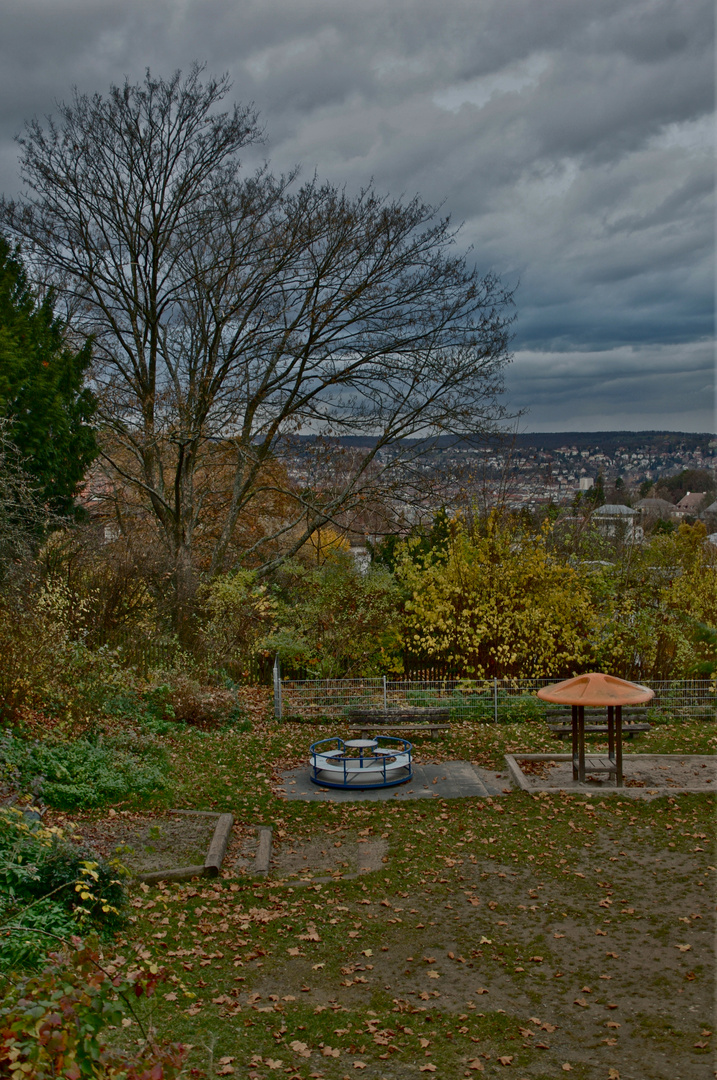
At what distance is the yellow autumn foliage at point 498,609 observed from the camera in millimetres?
16938

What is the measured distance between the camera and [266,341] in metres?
19.2

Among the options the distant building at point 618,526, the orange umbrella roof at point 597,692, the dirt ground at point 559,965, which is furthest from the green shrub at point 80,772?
the distant building at point 618,526

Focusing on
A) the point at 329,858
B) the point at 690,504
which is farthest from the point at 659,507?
the point at 329,858

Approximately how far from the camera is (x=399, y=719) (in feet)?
46.6

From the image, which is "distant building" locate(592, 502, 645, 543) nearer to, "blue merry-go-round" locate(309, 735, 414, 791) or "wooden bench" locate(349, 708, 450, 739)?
"wooden bench" locate(349, 708, 450, 739)

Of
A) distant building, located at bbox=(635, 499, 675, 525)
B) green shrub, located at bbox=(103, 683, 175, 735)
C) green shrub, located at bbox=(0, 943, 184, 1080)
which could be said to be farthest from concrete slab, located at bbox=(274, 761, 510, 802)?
distant building, located at bbox=(635, 499, 675, 525)

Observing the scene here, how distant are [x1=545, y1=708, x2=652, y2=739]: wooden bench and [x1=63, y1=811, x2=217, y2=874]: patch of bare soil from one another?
285 inches

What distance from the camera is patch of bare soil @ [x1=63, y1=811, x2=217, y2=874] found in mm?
7880

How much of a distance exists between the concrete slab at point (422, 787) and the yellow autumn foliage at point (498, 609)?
16.3 ft

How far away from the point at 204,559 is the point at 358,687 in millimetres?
7331

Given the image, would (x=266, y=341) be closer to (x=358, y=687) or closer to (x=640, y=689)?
(x=358, y=687)

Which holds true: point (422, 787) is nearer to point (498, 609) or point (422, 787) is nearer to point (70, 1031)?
point (498, 609)

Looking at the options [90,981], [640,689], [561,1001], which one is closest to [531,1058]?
[561,1001]

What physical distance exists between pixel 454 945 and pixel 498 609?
10.9 metres
